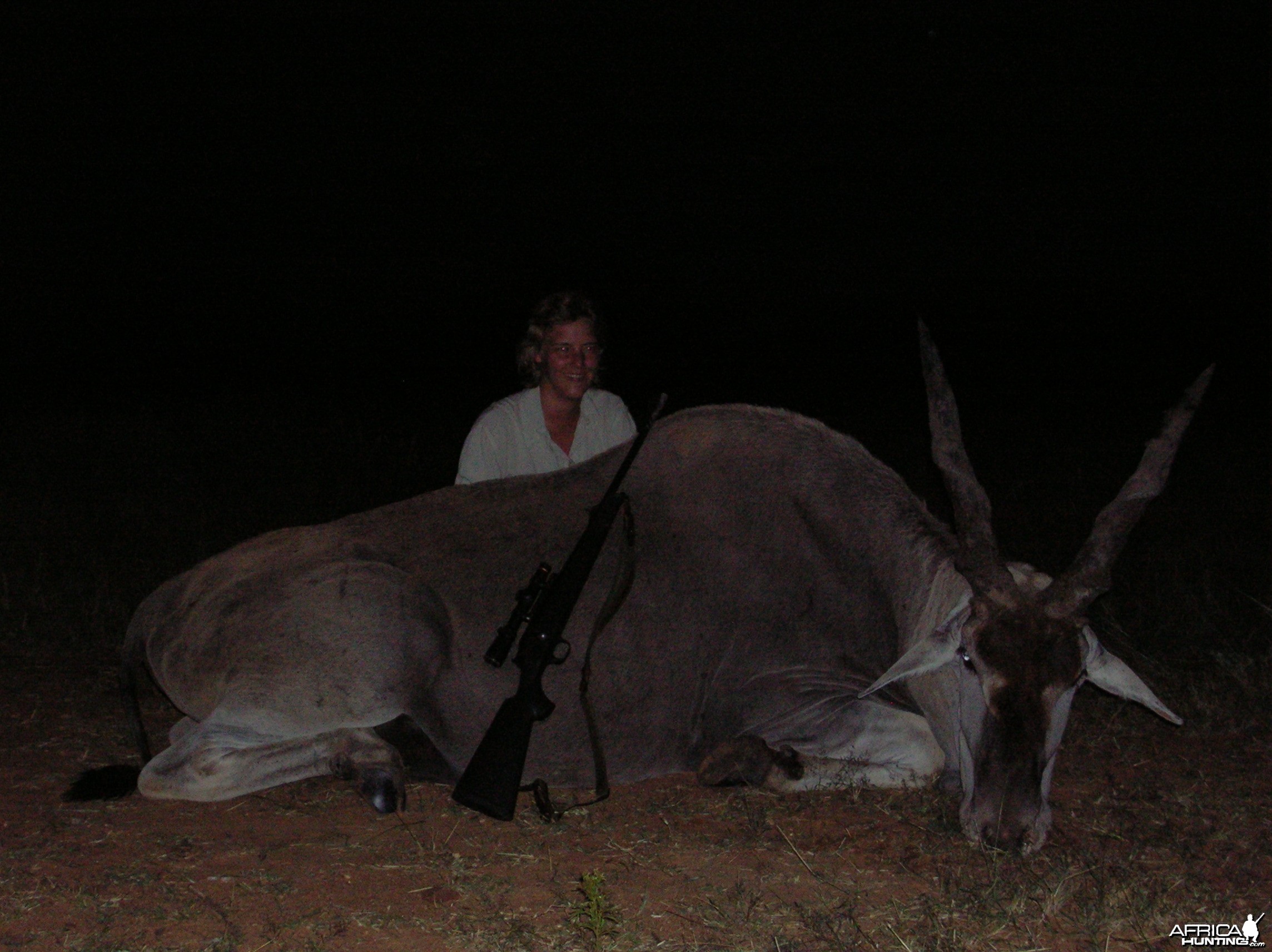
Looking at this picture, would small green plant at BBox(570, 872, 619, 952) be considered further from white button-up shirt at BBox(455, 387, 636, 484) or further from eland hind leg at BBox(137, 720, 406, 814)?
white button-up shirt at BBox(455, 387, 636, 484)

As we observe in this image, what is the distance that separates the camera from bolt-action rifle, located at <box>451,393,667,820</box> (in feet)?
13.8

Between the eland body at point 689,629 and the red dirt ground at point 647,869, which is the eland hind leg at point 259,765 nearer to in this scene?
the eland body at point 689,629

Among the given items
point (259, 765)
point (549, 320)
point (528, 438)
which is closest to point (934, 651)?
point (259, 765)

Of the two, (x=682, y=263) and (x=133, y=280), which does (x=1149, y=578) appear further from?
(x=682, y=263)

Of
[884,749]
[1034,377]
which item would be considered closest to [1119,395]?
[1034,377]

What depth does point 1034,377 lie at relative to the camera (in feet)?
69.6

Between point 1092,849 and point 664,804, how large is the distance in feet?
4.52

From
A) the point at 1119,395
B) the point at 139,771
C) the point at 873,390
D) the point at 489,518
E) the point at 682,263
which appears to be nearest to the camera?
the point at 139,771

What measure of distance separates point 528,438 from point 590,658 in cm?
151

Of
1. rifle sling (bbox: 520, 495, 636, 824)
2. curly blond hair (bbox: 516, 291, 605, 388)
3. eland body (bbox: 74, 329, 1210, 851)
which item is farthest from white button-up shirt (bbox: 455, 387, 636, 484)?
rifle sling (bbox: 520, 495, 636, 824)

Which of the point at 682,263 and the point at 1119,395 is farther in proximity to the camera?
the point at 682,263

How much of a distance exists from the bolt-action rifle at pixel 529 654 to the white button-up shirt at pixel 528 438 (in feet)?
4.05

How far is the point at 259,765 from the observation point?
4.23m

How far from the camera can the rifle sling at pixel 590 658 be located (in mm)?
4480
